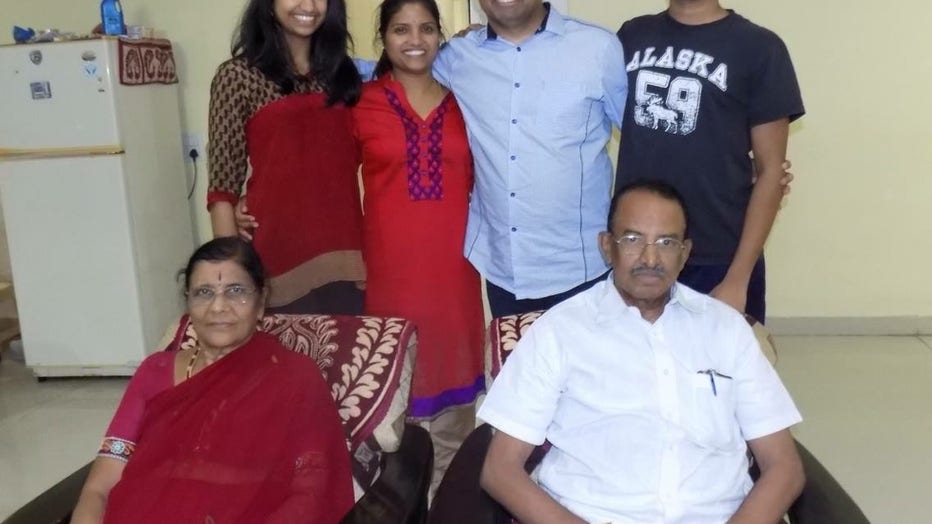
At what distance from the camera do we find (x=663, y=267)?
4.92ft

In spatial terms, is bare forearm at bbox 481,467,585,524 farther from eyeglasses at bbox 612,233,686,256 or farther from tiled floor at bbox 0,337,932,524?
tiled floor at bbox 0,337,932,524

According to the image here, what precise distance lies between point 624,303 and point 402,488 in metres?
0.53

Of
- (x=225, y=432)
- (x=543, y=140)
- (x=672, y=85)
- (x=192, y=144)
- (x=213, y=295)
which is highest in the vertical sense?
(x=672, y=85)

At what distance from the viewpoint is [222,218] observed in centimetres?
210

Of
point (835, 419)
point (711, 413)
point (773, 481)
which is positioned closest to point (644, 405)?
point (711, 413)

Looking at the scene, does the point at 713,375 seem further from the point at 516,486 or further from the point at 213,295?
the point at 213,295

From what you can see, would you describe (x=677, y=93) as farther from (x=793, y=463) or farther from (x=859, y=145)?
(x=859, y=145)

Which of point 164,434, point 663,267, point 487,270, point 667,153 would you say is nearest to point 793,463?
point 663,267

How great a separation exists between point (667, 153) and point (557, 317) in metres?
0.54

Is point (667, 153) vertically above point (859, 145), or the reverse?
point (667, 153)

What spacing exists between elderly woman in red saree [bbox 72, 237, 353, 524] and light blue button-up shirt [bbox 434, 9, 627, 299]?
633mm

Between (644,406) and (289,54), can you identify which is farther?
(289,54)

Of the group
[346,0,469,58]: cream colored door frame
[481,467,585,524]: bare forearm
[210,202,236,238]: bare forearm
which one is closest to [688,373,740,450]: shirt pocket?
[481,467,585,524]: bare forearm

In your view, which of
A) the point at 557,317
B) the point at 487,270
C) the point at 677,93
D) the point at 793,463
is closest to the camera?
the point at 793,463
